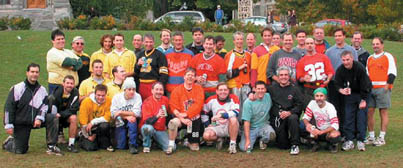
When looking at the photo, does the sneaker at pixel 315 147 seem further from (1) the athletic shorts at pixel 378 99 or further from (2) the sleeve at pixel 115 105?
(2) the sleeve at pixel 115 105

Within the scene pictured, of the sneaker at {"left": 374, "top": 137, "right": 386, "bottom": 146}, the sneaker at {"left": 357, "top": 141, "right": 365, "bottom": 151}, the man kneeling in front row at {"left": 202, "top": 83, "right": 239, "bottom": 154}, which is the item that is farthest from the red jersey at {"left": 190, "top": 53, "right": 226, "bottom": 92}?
the sneaker at {"left": 374, "top": 137, "right": 386, "bottom": 146}

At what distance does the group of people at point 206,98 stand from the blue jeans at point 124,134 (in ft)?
0.05

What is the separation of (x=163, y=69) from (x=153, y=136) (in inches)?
43.7

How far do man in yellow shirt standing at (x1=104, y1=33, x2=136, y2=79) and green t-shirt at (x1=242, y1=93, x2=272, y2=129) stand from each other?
2030 millimetres

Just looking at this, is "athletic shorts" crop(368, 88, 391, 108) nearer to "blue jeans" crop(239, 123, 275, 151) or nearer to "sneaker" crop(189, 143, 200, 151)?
"blue jeans" crop(239, 123, 275, 151)

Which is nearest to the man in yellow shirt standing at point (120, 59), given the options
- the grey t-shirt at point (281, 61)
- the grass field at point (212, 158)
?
the grass field at point (212, 158)

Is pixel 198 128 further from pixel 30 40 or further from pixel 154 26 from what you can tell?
pixel 154 26

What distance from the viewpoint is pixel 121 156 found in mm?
8883

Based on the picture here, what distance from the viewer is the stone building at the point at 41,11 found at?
3509cm

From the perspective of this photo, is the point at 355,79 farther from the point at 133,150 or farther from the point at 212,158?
the point at 133,150

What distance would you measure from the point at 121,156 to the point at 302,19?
31116 mm

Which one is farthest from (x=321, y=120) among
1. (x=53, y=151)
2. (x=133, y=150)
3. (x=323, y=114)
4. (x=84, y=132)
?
(x=53, y=151)

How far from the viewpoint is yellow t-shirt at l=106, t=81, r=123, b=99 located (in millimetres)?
9656

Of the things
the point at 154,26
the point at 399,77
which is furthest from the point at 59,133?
the point at 154,26
